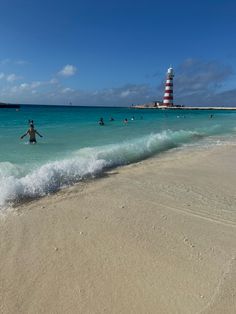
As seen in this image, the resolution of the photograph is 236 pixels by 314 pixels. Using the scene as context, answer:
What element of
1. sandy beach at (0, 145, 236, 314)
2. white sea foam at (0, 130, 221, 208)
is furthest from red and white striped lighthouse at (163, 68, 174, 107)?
sandy beach at (0, 145, 236, 314)

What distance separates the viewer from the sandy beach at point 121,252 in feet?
12.0

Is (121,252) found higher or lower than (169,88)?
lower

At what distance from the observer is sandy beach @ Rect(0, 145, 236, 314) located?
366cm

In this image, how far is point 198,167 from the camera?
35.4ft

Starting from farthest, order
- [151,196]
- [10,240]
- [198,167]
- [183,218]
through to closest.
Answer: [198,167] → [151,196] → [183,218] → [10,240]

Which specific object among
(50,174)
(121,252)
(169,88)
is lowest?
(121,252)

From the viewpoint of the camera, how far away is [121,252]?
4660 mm

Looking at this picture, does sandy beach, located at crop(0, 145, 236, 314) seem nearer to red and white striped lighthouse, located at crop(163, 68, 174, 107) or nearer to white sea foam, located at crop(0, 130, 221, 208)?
white sea foam, located at crop(0, 130, 221, 208)

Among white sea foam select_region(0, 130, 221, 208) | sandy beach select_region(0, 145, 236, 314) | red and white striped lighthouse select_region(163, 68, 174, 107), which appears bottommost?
sandy beach select_region(0, 145, 236, 314)

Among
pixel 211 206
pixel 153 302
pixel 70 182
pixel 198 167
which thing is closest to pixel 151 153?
pixel 198 167

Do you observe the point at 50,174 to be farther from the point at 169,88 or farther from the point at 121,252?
the point at 169,88

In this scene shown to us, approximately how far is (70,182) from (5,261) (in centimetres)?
423

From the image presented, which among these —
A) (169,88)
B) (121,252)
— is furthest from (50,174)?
(169,88)

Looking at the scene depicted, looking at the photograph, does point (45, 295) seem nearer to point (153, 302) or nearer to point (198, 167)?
point (153, 302)
